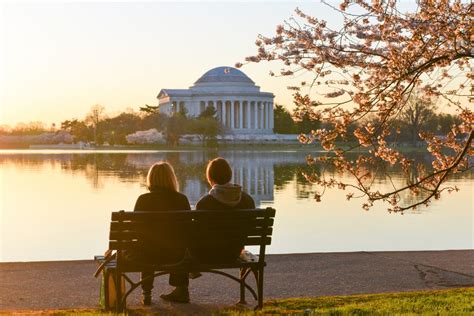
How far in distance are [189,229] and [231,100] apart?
133767 mm

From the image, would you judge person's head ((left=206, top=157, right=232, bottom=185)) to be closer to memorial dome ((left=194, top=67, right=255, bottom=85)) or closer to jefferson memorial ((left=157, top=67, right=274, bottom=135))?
jefferson memorial ((left=157, top=67, right=274, bottom=135))

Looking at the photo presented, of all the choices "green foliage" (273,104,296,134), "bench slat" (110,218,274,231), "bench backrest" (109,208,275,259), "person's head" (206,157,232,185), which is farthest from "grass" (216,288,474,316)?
"green foliage" (273,104,296,134)

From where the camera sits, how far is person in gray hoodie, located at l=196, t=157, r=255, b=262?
8133 millimetres

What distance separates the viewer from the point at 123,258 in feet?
26.2

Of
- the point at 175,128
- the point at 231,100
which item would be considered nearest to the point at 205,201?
the point at 175,128

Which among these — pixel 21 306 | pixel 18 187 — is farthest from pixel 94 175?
pixel 21 306

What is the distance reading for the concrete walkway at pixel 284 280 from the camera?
8.85 meters

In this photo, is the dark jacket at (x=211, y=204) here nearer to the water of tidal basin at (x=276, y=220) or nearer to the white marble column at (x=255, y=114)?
the water of tidal basin at (x=276, y=220)

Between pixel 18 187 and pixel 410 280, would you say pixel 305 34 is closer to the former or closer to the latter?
pixel 410 280

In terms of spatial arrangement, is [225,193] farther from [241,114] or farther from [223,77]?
[241,114]

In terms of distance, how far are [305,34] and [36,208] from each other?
14.4m

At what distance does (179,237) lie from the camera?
7961mm

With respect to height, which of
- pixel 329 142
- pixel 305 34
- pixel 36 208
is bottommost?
pixel 36 208

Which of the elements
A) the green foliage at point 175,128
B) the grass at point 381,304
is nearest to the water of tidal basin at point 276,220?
the grass at point 381,304
